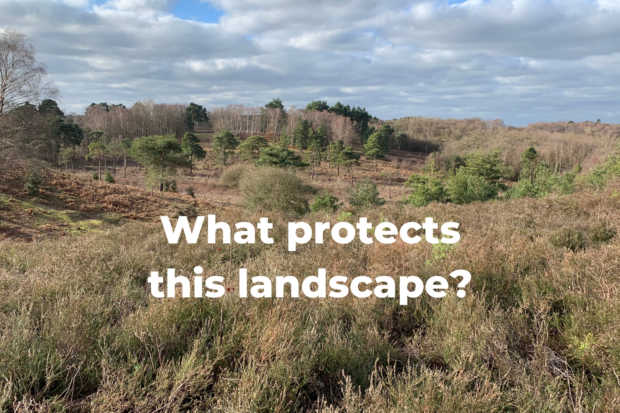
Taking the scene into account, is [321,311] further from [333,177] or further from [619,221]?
[333,177]

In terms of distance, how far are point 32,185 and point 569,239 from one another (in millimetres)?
26019

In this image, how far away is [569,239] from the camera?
5.82 meters

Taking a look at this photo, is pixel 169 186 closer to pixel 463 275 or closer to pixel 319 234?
pixel 319 234

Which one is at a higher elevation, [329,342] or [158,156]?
[158,156]

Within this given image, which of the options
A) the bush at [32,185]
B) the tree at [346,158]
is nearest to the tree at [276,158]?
the tree at [346,158]

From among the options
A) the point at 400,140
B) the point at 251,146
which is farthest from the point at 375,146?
the point at 400,140

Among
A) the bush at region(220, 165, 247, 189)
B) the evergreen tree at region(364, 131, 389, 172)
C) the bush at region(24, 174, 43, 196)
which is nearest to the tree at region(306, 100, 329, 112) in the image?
the evergreen tree at region(364, 131, 389, 172)

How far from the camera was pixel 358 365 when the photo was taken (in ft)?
8.79

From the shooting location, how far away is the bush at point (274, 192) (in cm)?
2573

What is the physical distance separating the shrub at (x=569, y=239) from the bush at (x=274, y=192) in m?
20.1

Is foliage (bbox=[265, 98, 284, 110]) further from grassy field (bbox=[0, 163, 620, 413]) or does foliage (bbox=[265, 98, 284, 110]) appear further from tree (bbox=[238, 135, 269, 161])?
grassy field (bbox=[0, 163, 620, 413])

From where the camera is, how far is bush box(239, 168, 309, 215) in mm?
25734

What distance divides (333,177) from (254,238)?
166 ft

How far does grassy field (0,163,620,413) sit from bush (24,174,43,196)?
2066 cm
